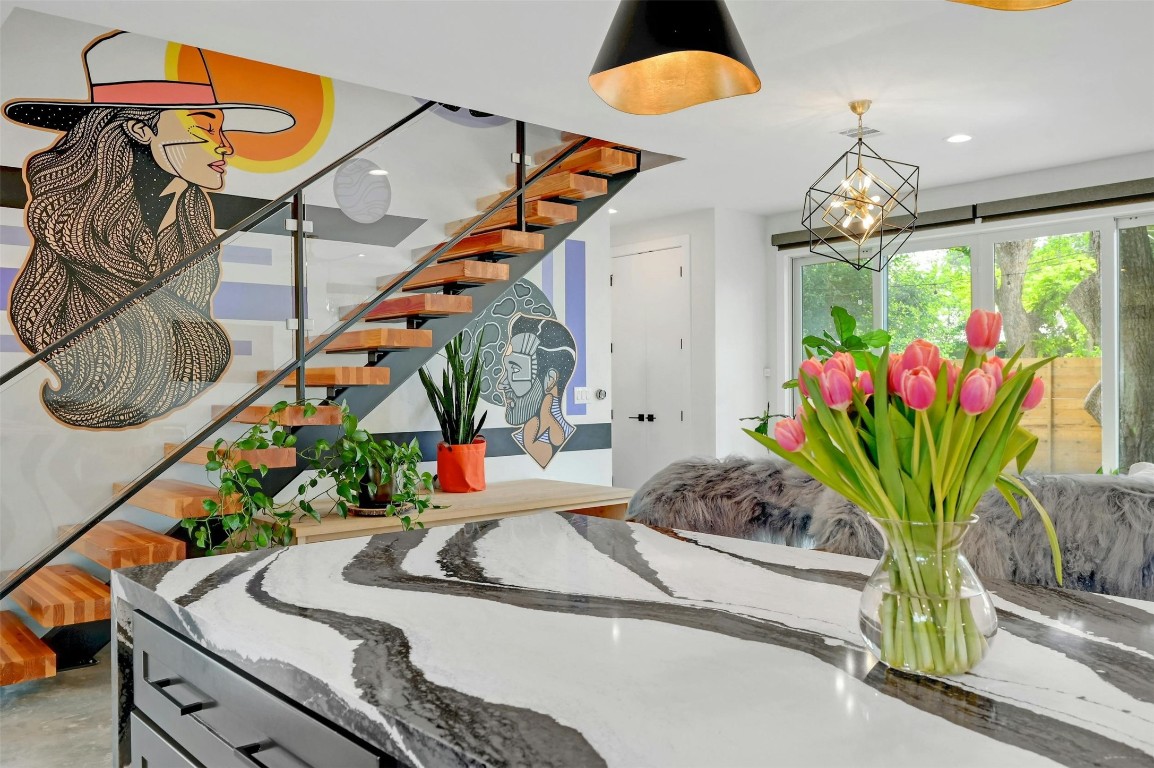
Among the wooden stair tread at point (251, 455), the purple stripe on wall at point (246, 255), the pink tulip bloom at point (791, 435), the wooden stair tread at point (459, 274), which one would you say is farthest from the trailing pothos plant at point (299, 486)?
the pink tulip bloom at point (791, 435)

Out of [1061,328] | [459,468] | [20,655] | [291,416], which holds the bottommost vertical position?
[20,655]

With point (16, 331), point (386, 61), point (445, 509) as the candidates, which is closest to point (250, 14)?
point (386, 61)

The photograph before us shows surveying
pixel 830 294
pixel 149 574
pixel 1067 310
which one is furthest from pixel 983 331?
pixel 830 294

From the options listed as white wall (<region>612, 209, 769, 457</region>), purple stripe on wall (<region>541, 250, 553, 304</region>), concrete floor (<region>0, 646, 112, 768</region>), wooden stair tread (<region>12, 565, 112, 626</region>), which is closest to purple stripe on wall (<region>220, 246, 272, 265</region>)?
wooden stair tread (<region>12, 565, 112, 626</region>)

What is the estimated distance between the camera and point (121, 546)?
125 inches

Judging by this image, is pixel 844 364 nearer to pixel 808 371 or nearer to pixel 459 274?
pixel 808 371

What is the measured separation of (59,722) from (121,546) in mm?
595

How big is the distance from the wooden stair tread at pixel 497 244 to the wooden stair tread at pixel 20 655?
2403 mm

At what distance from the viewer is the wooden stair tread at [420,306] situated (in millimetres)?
4234

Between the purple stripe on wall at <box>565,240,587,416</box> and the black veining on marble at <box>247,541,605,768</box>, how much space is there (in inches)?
187

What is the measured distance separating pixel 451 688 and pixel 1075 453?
5.67m

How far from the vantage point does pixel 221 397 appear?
3445mm

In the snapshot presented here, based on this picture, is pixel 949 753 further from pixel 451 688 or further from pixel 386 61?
pixel 386 61

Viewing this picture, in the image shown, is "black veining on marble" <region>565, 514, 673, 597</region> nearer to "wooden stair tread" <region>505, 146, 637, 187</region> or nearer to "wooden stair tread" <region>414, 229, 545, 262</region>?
"wooden stair tread" <region>414, 229, 545, 262</region>
